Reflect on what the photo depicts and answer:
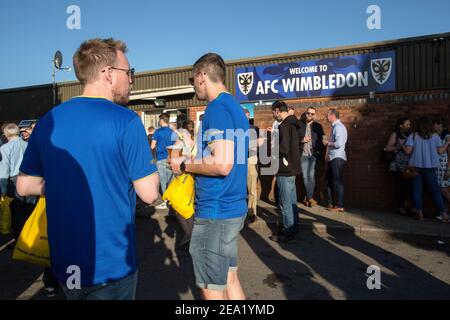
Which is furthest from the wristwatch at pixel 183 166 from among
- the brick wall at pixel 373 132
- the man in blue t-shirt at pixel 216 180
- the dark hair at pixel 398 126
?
the brick wall at pixel 373 132

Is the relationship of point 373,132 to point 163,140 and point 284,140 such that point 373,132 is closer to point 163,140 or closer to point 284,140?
point 284,140

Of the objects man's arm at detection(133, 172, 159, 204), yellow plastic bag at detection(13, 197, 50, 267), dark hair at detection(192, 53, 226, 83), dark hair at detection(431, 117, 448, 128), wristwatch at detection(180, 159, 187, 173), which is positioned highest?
dark hair at detection(192, 53, 226, 83)

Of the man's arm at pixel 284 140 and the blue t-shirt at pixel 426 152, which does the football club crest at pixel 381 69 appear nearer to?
the blue t-shirt at pixel 426 152

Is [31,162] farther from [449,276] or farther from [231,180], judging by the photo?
[449,276]

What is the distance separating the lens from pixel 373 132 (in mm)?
8258

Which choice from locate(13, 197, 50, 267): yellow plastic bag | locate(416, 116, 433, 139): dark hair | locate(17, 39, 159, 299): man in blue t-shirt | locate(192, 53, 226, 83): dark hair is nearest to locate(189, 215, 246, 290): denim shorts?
locate(17, 39, 159, 299): man in blue t-shirt

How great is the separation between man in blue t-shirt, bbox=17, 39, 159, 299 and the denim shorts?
0.68 metres

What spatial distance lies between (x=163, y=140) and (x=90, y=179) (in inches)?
238

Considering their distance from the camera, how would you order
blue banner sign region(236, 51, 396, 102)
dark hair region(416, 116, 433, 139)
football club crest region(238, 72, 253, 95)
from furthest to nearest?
football club crest region(238, 72, 253, 95), blue banner sign region(236, 51, 396, 102), dark hair region(416, 116, 433, 139)

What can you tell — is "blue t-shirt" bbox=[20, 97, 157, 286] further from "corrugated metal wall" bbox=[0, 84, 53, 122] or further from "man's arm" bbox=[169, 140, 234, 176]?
"corrugated metal wall" bbox=[0, 84, 53, 122]

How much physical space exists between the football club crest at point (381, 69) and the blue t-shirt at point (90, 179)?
8.34 m

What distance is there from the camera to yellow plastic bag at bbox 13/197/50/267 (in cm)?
274

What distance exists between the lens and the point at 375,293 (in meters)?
3.94

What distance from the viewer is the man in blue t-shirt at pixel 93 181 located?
173 centimetres
